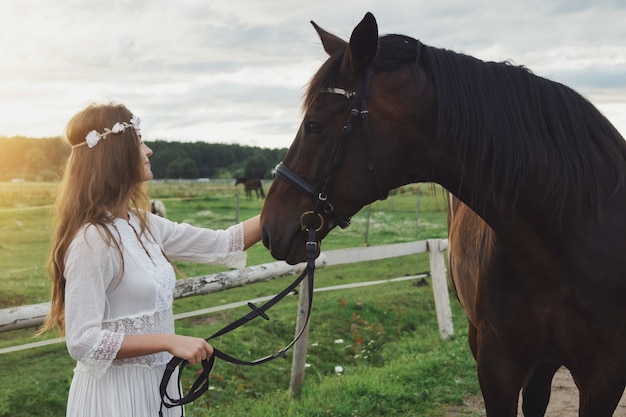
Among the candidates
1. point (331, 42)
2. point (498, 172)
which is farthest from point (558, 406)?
point (331, 42)


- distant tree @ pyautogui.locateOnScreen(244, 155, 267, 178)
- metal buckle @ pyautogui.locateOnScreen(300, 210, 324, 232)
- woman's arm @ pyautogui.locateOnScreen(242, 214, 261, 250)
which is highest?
distant tree @ pyautogui.locateOnScreen(244, 155, 267, 178)

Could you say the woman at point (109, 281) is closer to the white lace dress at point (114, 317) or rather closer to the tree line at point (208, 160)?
the white lace dress at point (114, 317)

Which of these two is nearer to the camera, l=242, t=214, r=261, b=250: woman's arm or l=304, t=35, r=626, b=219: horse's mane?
l=304, t=35, r=626, b=219: horse's mane

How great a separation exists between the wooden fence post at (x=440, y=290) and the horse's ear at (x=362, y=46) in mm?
4774

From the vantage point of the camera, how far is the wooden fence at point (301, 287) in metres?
3.29

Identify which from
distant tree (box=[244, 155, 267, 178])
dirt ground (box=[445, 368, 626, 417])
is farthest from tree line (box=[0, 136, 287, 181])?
dirt ground (box=[445, 368, 626, 417])

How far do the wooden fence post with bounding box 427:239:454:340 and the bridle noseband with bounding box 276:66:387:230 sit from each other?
4.59 m

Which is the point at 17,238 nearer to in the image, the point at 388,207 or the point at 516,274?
the point at 516,274

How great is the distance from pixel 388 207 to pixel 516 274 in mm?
24193

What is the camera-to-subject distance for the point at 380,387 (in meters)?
4.65

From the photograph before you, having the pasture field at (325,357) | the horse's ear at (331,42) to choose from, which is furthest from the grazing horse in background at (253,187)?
the horse's ear at (331,42)

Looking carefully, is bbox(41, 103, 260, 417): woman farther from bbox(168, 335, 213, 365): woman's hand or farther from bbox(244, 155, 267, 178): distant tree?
bbox(244, 155, 267, 178): distant tree

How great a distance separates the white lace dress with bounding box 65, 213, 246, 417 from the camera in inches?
76.5

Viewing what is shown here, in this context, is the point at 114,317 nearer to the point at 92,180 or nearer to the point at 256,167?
the point at 92,180
